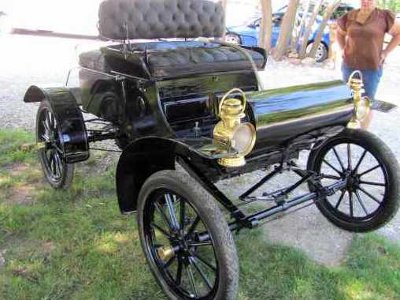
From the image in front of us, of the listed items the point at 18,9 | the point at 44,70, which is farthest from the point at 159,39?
the point at 18,9

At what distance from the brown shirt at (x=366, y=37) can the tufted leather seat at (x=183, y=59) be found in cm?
122

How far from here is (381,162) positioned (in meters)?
2.83

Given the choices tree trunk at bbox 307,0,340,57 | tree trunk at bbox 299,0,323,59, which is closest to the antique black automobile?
tree trunk at bbox 307,0,340,57

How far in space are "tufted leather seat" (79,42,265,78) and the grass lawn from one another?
1.10 meters

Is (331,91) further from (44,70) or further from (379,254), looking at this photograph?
(44,70)

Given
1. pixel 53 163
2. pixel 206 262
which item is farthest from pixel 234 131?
pixel 53 163

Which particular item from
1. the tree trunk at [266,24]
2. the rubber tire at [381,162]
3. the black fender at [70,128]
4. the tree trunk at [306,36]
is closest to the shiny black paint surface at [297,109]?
the rubber tire at [381,162]

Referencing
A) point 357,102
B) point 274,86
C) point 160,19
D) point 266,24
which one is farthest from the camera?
point 266,24

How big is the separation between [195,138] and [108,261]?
950 mm

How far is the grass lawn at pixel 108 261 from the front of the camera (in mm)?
2596

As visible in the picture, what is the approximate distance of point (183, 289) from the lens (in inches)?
97.3

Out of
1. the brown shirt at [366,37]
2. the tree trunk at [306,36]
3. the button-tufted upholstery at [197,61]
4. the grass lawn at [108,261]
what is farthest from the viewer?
the tree trunk at [306,36]

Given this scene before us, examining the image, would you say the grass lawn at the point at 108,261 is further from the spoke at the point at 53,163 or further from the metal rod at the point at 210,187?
the metal rod at the point at 210,187

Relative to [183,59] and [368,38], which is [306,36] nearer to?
[368,38]
